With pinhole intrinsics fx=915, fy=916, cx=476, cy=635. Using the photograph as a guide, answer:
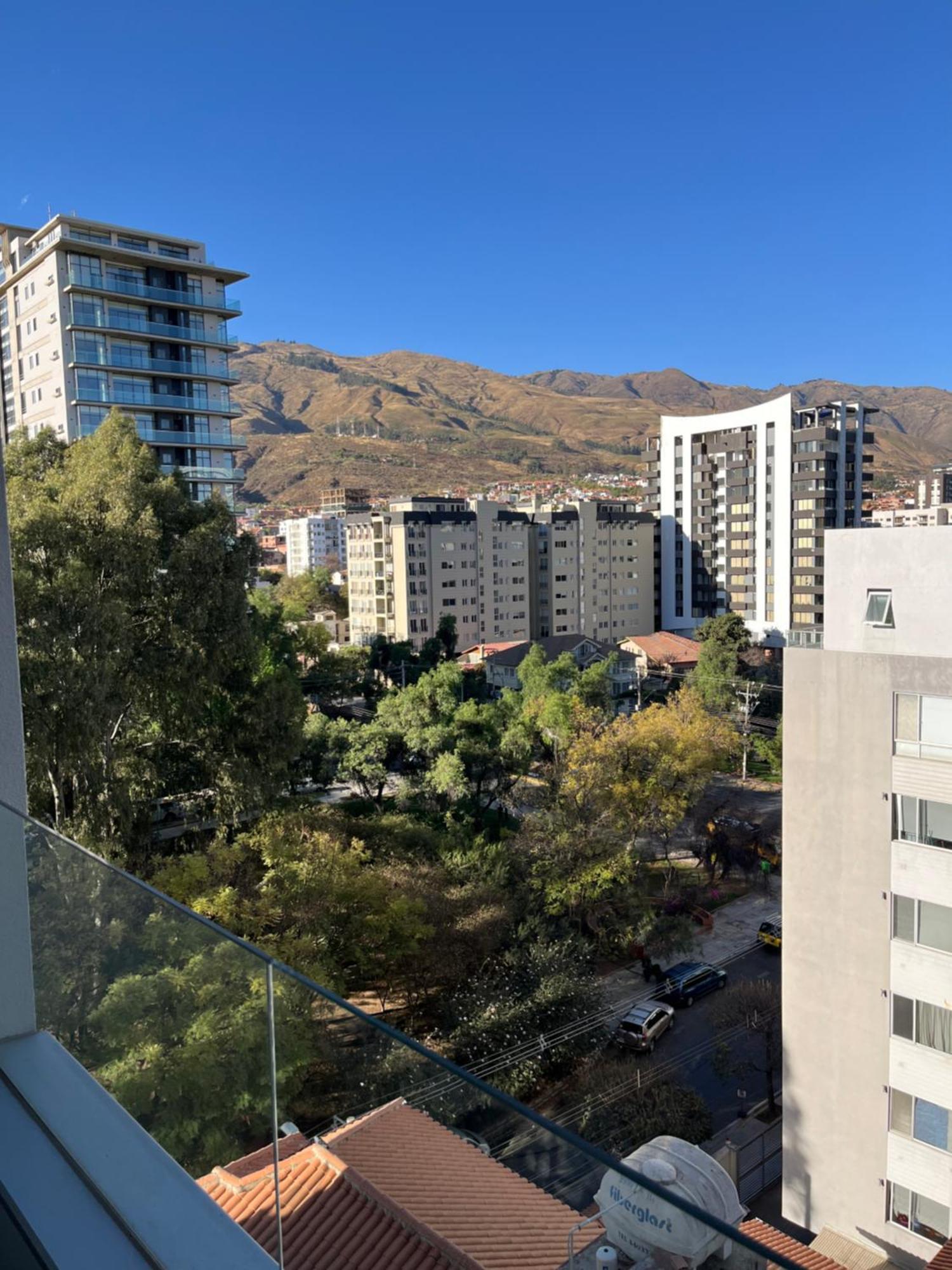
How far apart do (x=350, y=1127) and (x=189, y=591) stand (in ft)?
25.2

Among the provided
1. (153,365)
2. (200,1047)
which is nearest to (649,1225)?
(200,1047)

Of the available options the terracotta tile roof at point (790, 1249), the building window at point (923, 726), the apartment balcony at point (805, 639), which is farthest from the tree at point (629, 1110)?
the apartment balcony at point (805, 639)

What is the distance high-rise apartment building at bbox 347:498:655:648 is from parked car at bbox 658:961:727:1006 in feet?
66.9

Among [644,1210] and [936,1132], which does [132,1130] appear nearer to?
[644,1210]

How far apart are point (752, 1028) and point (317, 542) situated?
56607 millimetres

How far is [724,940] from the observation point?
14891 mm

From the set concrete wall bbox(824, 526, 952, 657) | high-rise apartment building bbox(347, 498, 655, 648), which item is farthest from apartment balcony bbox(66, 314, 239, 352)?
concrete wall bbox(824, 526, 952, 657)

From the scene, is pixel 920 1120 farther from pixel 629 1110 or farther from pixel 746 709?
pixel 746 709

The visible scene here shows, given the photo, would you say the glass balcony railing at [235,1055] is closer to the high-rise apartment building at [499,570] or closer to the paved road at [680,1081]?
the paved road at [680,1081]

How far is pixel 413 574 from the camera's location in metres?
32.3

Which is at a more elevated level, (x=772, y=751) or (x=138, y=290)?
(x=138, y=290)

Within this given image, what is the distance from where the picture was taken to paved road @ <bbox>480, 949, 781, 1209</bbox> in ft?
3.62

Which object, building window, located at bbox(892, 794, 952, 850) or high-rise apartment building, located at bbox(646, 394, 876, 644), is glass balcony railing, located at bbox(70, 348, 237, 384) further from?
high-rise apartment building, located at bbox(646, 394, 876, 644)

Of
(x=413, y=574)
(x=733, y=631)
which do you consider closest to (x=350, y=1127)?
(x=733, y=631)
